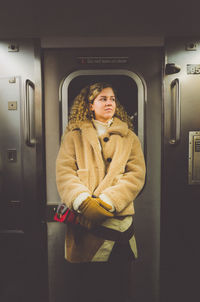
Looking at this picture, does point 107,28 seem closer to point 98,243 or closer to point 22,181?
point 22,181

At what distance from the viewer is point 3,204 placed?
2039 millimetres

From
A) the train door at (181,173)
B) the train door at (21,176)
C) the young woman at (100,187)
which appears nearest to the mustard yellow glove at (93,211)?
the young woman at (100,187)

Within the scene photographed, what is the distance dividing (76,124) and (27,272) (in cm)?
151

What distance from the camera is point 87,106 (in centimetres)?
202

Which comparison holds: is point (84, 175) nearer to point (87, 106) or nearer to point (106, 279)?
point (87, 106)

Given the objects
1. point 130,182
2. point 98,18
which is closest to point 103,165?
point 130,182

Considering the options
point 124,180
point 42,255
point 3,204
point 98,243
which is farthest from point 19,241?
point 124,180

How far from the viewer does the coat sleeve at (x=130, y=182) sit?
1.91 metres

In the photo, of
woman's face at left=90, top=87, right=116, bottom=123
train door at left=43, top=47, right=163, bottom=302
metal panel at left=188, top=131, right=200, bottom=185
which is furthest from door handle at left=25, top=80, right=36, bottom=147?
metal panel at left=188, top=131, right=200, bottom=185

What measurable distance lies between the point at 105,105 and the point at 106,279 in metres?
1.67

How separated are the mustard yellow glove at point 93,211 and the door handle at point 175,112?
88 cm

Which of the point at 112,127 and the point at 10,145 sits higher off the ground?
the point at 112,127

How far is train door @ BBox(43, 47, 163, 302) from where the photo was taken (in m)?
1.99

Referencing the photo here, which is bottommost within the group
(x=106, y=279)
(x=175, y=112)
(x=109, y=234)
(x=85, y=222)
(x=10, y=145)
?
(x=106, y=279)
